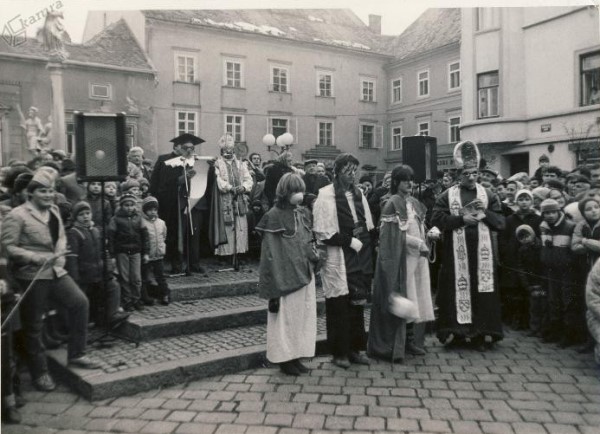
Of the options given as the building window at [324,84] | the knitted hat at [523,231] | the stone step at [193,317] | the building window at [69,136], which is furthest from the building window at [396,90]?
the stone step at [193,317]

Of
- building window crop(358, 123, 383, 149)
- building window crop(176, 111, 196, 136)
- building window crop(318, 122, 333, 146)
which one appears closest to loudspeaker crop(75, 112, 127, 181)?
building window crop(176, 111, 196, 136)

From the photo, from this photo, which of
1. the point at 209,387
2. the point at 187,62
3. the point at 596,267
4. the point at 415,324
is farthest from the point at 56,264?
the point at 187,62

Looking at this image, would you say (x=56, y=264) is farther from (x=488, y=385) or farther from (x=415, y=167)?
(x=415, y=167)

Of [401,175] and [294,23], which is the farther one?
[294,23]

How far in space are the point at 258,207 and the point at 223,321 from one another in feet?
9.23

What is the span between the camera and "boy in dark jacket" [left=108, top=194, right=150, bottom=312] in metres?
6.24

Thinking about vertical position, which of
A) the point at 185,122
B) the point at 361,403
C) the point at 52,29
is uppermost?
the point at 185,122

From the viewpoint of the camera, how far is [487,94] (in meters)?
20.0

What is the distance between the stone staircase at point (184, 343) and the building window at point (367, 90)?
83.5ft

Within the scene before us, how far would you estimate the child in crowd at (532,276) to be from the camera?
20.8ft

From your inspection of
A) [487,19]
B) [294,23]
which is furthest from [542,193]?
[294,23]

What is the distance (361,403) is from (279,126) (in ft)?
80.4

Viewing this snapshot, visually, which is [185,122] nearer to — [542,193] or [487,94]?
[487,94]

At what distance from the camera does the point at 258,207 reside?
8656 mm
